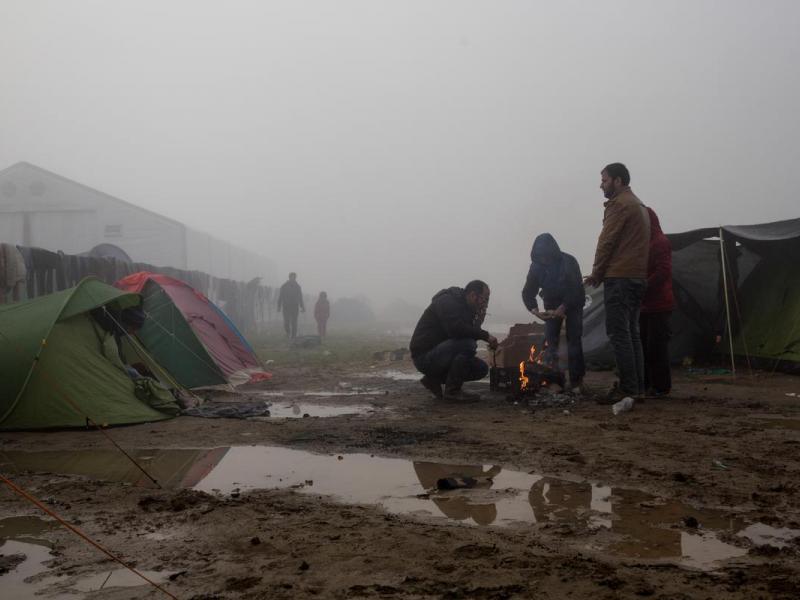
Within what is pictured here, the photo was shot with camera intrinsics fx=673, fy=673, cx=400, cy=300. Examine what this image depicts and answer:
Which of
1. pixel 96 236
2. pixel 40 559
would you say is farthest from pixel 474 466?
pixel 96 236

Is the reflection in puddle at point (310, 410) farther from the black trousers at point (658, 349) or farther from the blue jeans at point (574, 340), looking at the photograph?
the black trousers at point (658, 349)

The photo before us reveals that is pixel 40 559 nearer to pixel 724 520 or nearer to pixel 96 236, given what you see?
pixel 724 520

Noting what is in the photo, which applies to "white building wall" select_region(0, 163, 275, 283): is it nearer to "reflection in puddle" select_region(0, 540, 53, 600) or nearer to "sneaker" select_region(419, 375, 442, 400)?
"sneaker" select_region(419, 375, 442, 400)

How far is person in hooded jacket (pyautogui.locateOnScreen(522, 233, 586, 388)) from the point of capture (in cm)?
732

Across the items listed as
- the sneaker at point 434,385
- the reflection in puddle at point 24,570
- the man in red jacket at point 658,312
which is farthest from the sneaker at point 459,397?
the reflection in puddle at point 24,570

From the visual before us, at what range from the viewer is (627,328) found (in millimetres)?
6191

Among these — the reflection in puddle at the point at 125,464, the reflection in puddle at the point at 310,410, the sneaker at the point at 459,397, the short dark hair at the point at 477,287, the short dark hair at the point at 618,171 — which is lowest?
the reflection in puddle at the point at 125,464

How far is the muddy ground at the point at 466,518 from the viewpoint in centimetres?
235

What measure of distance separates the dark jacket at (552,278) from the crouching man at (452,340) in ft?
2.53

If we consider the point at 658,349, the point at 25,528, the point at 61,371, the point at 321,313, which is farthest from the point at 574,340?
the point at 321,313

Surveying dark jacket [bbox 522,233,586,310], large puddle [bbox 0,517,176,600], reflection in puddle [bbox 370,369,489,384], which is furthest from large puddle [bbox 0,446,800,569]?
reflection in puddle [bbox 370,369,489,384]

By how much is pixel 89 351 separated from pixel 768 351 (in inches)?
334

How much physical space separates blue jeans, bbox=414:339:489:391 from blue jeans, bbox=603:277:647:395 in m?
1.49

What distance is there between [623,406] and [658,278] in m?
1.61
